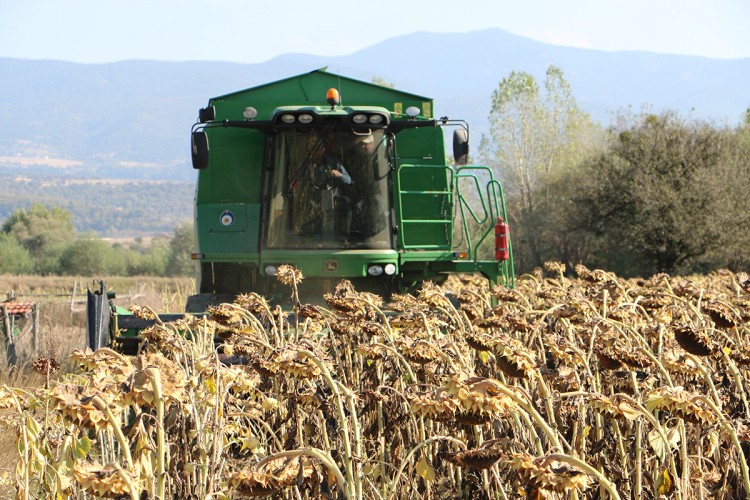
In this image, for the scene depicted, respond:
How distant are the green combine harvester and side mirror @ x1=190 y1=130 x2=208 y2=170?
12mm

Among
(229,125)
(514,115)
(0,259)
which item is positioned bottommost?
(0,259)

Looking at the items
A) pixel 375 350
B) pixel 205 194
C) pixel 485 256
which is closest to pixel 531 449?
pixel 375 350

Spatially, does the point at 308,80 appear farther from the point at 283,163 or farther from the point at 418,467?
the point at 418,467

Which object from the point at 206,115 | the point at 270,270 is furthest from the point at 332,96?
the point at 270,270

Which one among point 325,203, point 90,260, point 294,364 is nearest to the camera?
point 294,364

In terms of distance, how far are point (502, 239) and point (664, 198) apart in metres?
20.5

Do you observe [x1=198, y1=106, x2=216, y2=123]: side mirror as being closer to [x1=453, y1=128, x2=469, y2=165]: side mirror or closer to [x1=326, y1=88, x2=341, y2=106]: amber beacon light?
[x1=326, y1=88, x2=341, y2=106]: amber beacon light

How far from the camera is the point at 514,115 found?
60219mm

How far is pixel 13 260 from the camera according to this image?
54281mm

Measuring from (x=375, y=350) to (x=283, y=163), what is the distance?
5903 mm

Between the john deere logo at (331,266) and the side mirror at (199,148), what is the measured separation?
4.95 ft

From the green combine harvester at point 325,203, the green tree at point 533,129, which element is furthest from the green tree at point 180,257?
the green combine harvester at point 325,203

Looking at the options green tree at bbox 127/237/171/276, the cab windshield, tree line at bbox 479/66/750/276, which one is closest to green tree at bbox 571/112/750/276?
tree line at bbox 479/66/750/276

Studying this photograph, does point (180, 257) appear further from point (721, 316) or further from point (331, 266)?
point (721, 316)
